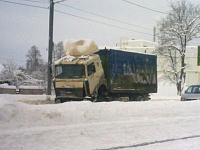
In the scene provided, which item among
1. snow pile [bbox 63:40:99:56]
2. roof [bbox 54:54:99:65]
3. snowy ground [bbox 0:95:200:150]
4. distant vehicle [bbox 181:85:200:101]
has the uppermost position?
snow pile [bbox 63:40:99:56]

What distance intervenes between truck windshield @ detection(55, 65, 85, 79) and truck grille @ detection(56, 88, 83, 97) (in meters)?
0.69

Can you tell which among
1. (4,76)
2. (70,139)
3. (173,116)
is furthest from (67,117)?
(4,76)

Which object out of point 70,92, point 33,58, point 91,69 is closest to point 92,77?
point 91,69

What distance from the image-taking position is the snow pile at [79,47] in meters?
19.8

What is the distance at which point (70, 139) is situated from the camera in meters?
10.2

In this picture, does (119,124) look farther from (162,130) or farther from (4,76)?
(4,76)

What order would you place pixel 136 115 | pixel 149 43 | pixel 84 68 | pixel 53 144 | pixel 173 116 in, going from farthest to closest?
pixel 149 43 < pixel 84 68 < pixel 173 116 < pixel 136 115 < pixel 53 144

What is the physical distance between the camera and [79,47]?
19875 millimetres

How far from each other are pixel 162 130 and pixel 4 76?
52607 millimetres

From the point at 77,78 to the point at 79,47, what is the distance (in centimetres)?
192

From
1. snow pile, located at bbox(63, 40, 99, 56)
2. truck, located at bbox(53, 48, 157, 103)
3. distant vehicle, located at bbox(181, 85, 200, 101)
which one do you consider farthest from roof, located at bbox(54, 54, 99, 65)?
distant vehicle, located at bbox(181, 85, 200, 101)

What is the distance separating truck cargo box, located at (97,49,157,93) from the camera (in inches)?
828

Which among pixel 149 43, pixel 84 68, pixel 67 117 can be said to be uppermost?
pixel 149 43

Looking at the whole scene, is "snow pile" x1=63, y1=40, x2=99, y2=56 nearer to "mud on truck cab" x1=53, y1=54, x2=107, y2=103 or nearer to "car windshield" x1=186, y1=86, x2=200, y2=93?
"mud on truck cab" x1=53, y1=54, x2=107, y2=103
